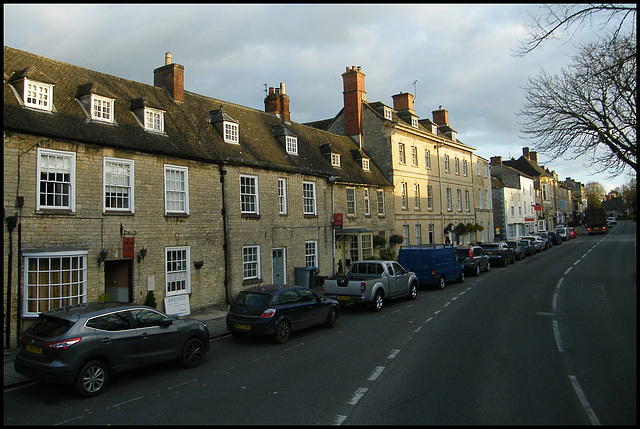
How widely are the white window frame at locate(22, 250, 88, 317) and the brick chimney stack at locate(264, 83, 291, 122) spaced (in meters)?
16.1

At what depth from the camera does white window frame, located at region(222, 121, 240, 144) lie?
1980 cm

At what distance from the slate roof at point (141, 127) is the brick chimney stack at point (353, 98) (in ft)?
25.1

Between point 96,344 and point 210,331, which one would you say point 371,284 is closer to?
point 210,331

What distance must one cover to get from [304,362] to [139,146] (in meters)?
10.0

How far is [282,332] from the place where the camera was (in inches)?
467

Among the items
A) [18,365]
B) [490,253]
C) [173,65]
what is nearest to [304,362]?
[18,365]

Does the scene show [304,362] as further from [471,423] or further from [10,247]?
[10,247]

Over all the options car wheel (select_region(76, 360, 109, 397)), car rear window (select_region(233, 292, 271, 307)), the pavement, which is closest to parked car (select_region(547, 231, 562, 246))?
the pavement

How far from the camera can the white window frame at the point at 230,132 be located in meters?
19.8

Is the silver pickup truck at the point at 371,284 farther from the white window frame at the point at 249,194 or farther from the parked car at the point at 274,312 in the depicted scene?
the white window frame at the point at 249,194

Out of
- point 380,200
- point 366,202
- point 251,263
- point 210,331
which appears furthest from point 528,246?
point 210,331

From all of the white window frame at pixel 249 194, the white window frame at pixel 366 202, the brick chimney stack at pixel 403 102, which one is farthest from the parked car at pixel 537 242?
the white window frame at pixel 249 194

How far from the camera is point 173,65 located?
784 inches

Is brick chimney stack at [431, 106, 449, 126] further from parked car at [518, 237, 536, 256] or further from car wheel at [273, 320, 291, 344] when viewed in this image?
car wheel at [273, 320, 291, 344]
